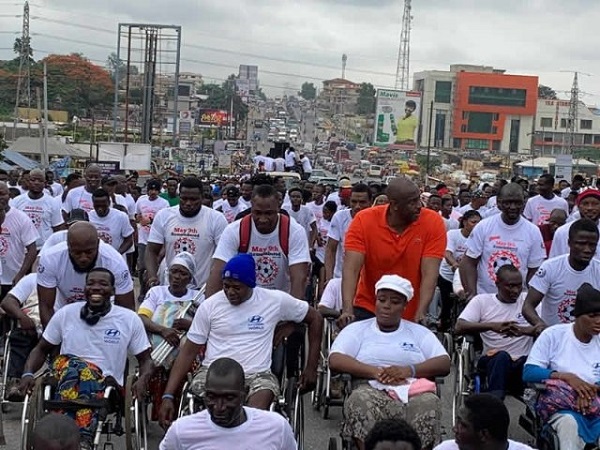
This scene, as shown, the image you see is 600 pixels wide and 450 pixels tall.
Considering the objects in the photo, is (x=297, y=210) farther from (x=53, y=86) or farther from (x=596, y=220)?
(x=53, y=86)

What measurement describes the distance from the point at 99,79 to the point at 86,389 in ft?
435

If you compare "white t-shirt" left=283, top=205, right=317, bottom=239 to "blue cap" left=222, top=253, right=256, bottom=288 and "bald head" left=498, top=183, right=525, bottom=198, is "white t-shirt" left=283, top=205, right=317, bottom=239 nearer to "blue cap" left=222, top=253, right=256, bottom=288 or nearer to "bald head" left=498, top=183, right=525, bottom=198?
"bald head" left=498, top=183, right=525, bottom=198

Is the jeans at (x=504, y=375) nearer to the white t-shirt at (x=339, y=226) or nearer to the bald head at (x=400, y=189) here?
the bald head at (x=400, y=189)

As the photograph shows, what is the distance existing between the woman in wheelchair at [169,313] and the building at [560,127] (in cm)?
12536

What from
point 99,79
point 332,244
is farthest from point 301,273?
point 99,79

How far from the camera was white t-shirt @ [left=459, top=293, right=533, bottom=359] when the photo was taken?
830cm

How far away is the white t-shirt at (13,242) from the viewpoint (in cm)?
1065

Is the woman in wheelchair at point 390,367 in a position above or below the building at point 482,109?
below

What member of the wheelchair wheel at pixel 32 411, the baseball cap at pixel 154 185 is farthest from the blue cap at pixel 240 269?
the baseball cap at pixel 154 185

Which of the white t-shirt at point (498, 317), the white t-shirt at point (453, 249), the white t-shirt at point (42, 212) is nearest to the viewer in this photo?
the white t-shirt at point (498, 317)

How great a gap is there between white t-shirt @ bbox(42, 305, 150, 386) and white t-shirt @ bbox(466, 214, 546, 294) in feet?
11.6

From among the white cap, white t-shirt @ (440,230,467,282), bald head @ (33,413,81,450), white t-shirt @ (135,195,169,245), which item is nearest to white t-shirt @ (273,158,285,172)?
white t-shirt @ (135,195,169,245)

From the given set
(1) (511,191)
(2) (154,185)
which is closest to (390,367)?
(1) (511,191)

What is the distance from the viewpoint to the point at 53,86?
125 m
